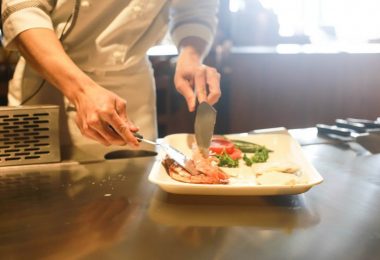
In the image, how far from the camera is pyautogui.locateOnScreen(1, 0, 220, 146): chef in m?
0.70

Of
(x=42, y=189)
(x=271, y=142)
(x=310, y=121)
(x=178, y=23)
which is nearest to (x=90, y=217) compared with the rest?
(x=42, y=189)

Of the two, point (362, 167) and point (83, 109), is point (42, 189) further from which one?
point (362, 167)

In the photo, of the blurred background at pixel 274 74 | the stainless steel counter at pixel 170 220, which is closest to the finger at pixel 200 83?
the stainless steel counter at pixel 170 220

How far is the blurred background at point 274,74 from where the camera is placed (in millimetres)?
2326

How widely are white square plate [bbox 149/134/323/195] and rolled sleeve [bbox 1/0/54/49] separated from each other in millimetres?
322

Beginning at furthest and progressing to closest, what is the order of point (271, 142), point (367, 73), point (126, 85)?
point (367, 73) → point (126, 85) → point (271, 142)

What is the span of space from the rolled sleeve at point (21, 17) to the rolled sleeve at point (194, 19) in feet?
1.29

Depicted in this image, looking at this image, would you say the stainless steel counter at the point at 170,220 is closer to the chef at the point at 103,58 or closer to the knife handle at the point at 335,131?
the chef at the point at 103,58

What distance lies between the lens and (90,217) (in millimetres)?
566

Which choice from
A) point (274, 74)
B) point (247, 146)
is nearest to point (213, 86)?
point (247, 146)

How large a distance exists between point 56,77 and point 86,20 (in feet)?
0.72

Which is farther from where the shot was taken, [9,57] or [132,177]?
[9,57]

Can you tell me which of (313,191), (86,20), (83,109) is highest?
(86,20)

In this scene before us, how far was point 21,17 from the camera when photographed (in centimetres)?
77
